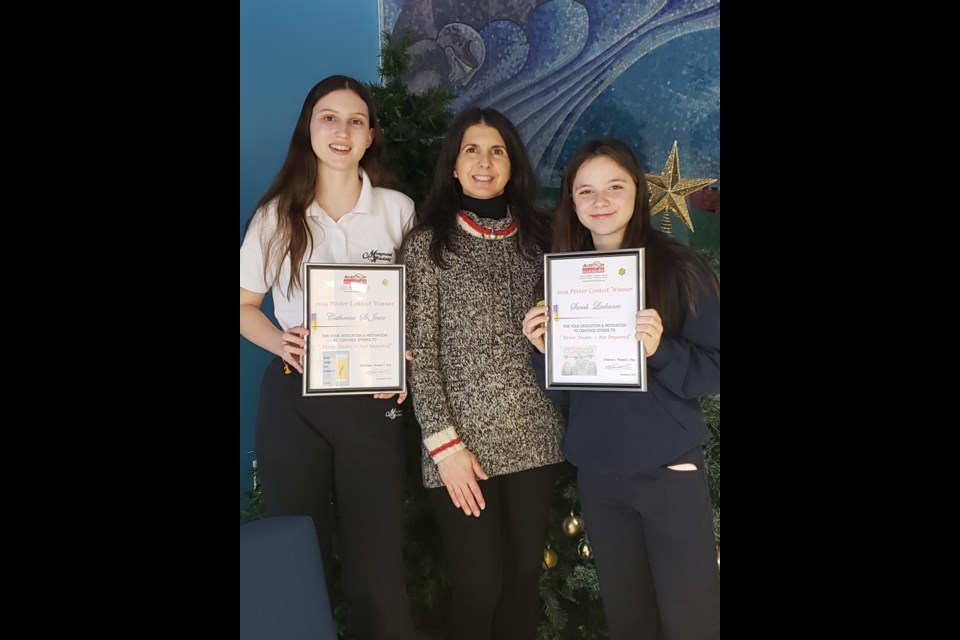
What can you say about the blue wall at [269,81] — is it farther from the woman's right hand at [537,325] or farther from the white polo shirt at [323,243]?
the woman's right hand at [537,325]

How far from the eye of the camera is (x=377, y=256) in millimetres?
2061

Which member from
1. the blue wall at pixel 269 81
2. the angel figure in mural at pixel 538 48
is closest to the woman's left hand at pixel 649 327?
the angel figure in mural at pixel 538 48

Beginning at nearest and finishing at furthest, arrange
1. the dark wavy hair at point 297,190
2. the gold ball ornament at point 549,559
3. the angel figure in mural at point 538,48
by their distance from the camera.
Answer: the dark wavy hair at point 297,190, the angel figure in mural at point 538,48, the gold ball ornament at point 549,559

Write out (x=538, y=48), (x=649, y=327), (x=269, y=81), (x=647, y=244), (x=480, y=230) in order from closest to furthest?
1. (x=649, y=327)
2. (x=647, y=244)
3. (x=480, y=230)
4. (x=269, y=81)
5. (x=538, y=48)

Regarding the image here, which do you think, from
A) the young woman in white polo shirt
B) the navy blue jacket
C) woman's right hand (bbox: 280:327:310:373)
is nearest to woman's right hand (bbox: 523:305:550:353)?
the navy blue jacket

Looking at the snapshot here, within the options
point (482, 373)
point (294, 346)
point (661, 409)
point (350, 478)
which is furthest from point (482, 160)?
point (350, 478)

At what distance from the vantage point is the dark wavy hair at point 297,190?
2.02 metres

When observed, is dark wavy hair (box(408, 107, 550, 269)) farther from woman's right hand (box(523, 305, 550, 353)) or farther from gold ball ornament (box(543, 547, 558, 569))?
gold ball ornament (box(543, 547, 558, 569))

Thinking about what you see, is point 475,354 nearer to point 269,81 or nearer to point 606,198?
point 606,198

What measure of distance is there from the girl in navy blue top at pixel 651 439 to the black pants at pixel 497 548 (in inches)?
6.5

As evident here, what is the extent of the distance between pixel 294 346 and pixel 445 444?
19.4 inches
